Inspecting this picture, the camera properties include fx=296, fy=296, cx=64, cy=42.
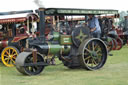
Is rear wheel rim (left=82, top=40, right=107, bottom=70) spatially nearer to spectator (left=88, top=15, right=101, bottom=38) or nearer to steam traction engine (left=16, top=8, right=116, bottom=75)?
steam traction engine (left=16, top=8, right=116, bottom=75)

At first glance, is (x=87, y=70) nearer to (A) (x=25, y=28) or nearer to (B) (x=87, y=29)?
(B) (x=87, y=29)

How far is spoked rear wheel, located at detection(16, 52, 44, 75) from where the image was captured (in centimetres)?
630

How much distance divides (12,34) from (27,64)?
11.1ft

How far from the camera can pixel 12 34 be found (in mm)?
9492

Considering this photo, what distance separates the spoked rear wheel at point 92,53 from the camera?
7.07 meters

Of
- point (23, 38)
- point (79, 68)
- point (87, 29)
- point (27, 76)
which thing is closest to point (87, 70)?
point (79, 68)

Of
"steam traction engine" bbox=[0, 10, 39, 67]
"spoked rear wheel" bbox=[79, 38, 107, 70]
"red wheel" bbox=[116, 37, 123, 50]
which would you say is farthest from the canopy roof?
"red wheel" bbox=[116, 37, 123, 50]

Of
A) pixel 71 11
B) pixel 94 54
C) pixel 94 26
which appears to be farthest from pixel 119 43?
pixel 71 11

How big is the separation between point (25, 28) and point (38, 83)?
453 centimetres

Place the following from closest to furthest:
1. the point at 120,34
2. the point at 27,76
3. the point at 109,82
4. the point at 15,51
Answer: the point at 109,82 → the point at 27,76 → the point at 15,51 → the point at 120,34

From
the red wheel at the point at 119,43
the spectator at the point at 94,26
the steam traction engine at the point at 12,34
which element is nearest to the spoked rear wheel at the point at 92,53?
the spectator at the point at 94,26

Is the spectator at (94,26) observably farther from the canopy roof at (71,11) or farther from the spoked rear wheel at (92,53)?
the spoked rear wheel at (92,53)

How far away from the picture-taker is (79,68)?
7.59 meters

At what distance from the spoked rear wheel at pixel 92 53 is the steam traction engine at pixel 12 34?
6.41 ft
